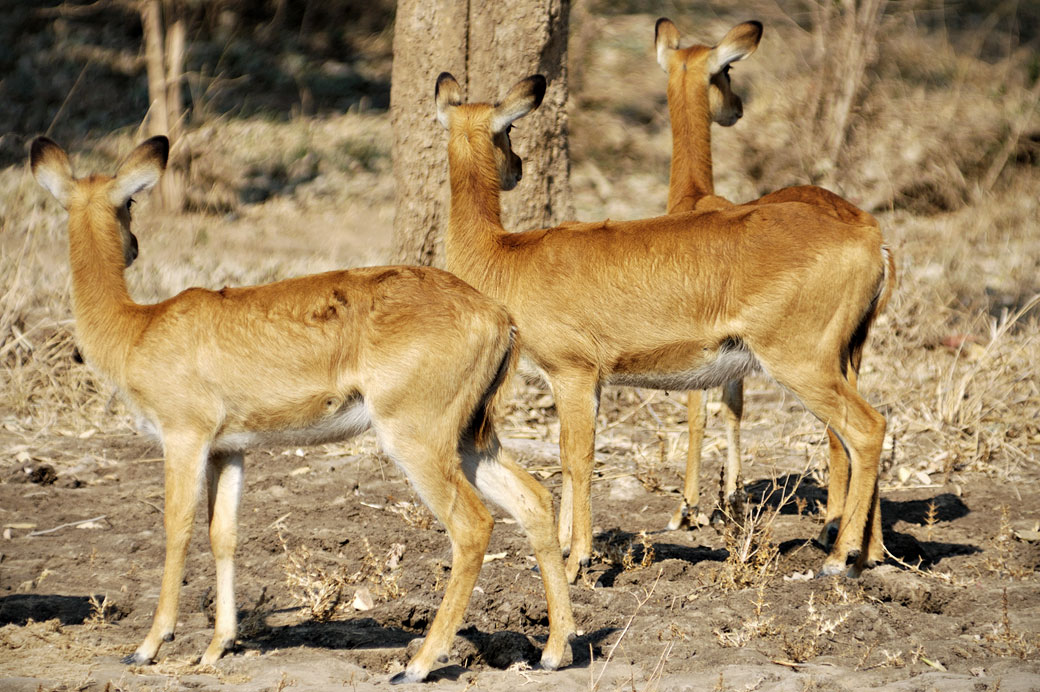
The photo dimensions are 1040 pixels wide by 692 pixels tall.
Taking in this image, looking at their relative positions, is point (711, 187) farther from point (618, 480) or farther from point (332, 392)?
point (332, 392)

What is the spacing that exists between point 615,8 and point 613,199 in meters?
5.74

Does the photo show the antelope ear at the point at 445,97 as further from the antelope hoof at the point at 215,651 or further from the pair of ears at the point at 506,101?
the antelope hoof at the point at 215,651

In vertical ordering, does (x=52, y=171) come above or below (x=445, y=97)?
below

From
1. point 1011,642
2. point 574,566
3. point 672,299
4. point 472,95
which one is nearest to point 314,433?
point 574,566

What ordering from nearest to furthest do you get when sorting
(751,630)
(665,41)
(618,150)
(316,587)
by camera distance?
(751,630)
(316,587)
(665,41)
(618,150)

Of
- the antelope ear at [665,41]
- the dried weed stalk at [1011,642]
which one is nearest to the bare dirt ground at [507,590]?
the dried weed stalk at [1011,642]

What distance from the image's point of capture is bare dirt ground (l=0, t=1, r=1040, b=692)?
4836 mm

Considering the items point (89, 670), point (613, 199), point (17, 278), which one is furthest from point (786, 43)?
point (89, 670)

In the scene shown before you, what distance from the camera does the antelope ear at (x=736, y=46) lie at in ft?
24.0

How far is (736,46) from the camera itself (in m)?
7.39

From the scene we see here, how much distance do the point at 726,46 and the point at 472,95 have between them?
185 centimetres

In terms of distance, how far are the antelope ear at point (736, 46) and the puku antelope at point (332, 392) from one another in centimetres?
330

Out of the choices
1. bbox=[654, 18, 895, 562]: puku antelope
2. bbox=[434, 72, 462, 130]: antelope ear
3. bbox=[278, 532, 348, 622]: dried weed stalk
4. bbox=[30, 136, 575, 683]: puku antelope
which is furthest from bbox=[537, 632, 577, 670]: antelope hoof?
bbox=[434, 72, 462, 130]: antelope ear

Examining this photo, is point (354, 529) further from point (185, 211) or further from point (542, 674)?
point (185, 211)
